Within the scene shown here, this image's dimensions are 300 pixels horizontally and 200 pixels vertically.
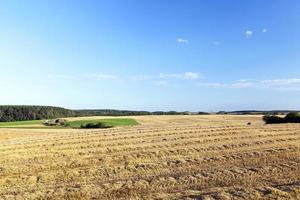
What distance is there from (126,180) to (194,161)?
15.5 ft

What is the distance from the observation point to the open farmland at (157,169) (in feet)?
45.6

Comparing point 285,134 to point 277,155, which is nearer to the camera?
point 277,155

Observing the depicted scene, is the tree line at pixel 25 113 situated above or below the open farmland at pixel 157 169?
above

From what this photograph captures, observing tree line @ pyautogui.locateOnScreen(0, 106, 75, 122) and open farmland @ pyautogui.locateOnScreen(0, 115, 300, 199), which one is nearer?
open farmland @ pyautogui.locateOnScreen(0, 115, 300, 199)

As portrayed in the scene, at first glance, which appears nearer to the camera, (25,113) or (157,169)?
(157,169)

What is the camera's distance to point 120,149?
23.8 metres

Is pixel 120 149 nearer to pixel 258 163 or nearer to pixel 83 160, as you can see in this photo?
pixel 83 160

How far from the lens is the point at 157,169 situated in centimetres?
1797

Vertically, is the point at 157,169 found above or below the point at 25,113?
below

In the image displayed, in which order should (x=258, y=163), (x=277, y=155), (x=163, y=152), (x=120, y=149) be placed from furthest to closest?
(x=120, y=149) → (x=163, y=152) → (x=277, y=155) → (x=258, y=163)

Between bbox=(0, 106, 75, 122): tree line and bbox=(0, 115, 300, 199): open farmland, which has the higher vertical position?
bbox=(0, 106, 75, 122): tree line

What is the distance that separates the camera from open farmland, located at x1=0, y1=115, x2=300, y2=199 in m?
13.9

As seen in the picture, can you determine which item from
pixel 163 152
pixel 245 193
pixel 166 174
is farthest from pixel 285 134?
pixel 245 193

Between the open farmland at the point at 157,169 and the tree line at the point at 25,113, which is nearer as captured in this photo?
the open farmland at the point at 157,169
